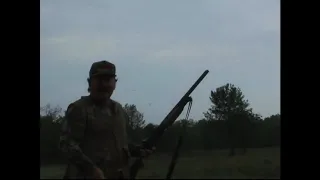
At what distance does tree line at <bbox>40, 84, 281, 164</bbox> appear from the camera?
236cm

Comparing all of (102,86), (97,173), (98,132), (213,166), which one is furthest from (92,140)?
(213,166)

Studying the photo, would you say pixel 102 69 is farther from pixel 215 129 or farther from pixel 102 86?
pixel 215 129

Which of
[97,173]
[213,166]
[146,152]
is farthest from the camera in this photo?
[213,166]

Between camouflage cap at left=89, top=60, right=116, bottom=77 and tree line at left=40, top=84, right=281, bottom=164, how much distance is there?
7.3 inches

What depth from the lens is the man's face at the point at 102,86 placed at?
229cm

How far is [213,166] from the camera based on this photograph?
2.47 meters

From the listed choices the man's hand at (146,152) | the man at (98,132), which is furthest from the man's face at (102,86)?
the man's hand at (146,152)

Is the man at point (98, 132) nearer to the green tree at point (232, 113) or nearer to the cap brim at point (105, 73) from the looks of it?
the cap brim at point (105, 73)

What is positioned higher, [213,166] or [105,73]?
[105,73]

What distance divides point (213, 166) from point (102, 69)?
2.50 ft

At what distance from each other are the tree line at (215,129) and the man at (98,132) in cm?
7
